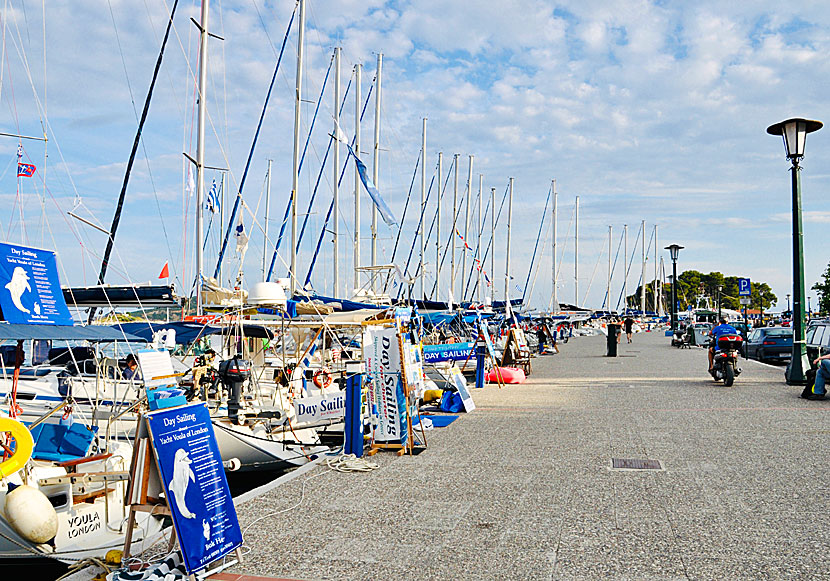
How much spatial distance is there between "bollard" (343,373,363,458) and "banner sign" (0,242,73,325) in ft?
12.0

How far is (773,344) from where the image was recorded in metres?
28.5

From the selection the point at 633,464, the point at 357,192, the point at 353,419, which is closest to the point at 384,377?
the point at 353,419

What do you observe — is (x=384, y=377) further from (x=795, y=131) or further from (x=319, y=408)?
(x=795, y=131)

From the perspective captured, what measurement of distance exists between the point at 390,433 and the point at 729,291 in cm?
15177

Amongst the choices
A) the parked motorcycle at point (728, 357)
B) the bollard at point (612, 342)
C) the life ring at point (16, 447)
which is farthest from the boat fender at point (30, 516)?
the bollard at point (612, 342)

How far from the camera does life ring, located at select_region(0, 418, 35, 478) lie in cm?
618

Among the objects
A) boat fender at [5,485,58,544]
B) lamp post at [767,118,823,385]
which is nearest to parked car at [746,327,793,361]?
lamp post at [767,118,823,385]

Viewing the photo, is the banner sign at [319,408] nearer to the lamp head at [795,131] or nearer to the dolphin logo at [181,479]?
the dolphin logo at [181,479]

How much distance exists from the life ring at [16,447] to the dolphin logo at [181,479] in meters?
1.67

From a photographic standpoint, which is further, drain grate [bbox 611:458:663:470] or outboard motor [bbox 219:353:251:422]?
outboard motor [bbox 219:353:251:422]

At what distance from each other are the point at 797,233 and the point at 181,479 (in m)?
17.0

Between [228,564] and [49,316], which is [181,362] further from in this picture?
[228,564]

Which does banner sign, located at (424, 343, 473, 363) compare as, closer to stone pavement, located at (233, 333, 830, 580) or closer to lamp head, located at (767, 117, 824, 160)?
stone pavement, located at (233, 333, 830, 580)

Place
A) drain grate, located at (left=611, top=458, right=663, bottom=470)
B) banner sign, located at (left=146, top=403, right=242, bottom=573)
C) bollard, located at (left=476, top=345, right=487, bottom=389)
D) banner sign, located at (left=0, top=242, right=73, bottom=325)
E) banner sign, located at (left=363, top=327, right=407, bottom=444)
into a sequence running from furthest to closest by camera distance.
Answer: bollard, located at (left=476, top=345, right=487, bottom=389), banner sign, located at (left=363, top=327, right=407, bottom=444), drain grate, located at (left=611, top=458, right=663, bottom=470), banner sign, located at (left=0, top=242, right=73, bottom=325), banner sign, located at (left=146, top=403, right=242, bottom=573)
